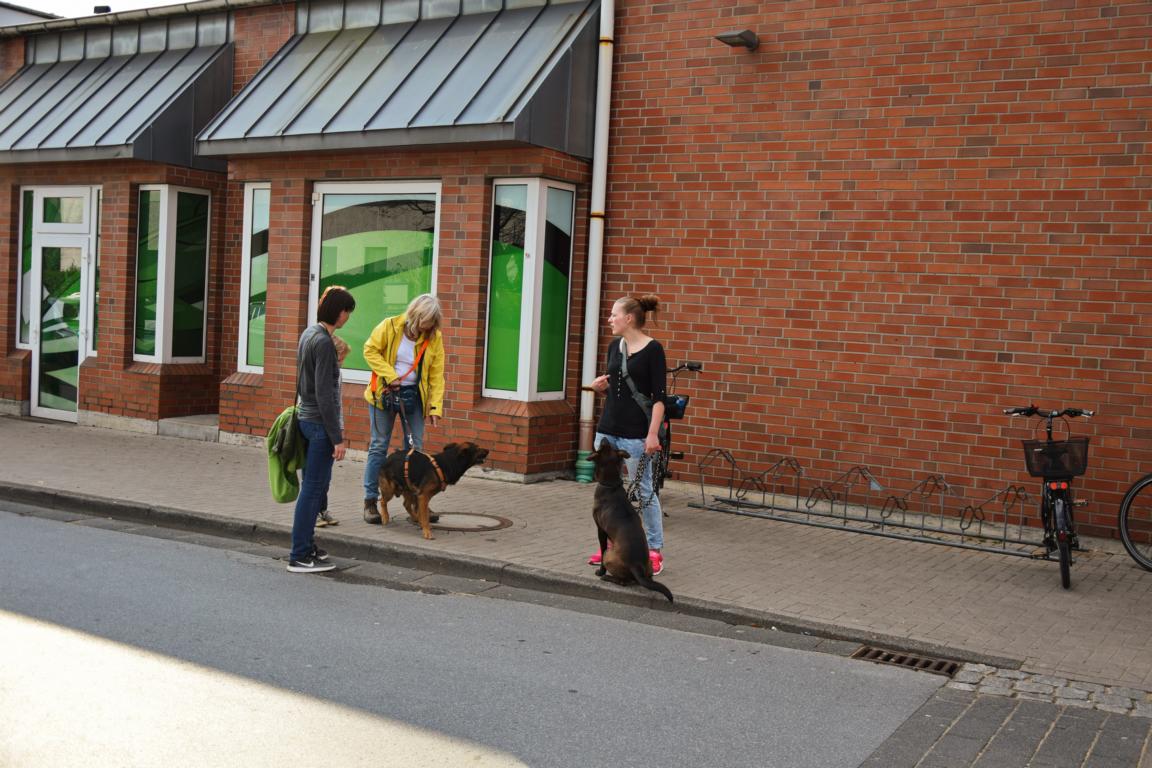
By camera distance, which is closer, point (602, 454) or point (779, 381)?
point (602, 454)

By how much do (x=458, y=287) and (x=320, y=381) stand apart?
4.05m

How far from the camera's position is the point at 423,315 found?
343 inches

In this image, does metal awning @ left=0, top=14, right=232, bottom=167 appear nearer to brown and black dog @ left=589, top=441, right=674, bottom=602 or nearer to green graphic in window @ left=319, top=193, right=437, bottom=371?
green graphic in window @ left=319, top=193, right=437, bottom=371

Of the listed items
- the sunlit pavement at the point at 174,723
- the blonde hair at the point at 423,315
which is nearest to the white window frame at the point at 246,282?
the blonde hair at the point at 423,315

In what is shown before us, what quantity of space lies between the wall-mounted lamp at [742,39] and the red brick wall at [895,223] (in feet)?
0.45

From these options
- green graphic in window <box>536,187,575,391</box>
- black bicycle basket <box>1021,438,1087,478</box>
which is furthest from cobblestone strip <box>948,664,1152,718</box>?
green graphic in window <box>536,187,575,391</box>

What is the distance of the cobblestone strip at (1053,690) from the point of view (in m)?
5.38

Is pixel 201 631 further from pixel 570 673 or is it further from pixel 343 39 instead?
pixel 343 39

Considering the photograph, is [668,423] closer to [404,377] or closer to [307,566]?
[404,377]

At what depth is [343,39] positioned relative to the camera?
42.5 ft

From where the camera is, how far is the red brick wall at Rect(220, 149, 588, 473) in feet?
36.3

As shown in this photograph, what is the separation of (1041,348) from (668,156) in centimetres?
380

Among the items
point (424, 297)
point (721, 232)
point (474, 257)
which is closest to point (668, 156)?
point (721, 232)

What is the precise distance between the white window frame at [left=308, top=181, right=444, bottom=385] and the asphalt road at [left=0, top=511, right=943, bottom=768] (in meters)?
4.97
